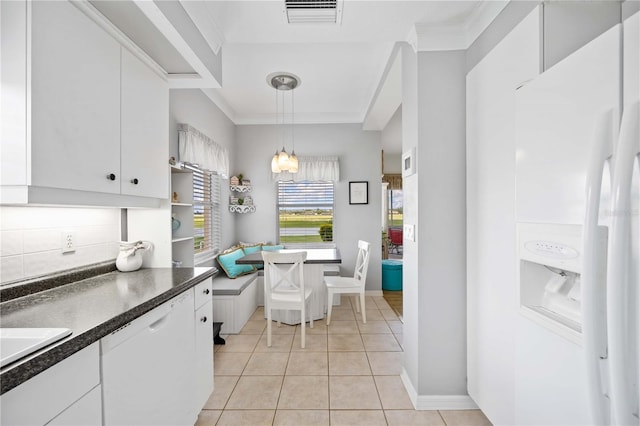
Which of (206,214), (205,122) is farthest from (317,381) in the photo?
(205,122)

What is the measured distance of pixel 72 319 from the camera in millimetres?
1049

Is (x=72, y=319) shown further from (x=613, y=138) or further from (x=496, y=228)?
(x=496, y=228)

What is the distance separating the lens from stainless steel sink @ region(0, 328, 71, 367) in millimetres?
829

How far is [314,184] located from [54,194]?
11.9ft

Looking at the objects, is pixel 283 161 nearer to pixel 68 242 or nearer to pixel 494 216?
pixel 68 242

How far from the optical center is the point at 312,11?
5.76ft

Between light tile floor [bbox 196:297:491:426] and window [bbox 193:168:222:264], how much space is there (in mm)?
1088

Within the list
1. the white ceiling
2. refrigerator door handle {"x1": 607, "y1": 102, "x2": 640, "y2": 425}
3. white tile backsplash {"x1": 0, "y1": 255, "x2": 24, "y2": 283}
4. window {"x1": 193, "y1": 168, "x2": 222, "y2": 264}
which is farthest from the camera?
window {"x1": 193, "y1": 168, "x2": 222, "y2": 264}

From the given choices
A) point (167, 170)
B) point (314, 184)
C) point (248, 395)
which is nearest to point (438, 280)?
point (248, 395)

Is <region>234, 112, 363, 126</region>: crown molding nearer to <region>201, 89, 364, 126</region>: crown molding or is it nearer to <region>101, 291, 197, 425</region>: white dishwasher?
<region>201, 89, 364, 126</region>: crown molding

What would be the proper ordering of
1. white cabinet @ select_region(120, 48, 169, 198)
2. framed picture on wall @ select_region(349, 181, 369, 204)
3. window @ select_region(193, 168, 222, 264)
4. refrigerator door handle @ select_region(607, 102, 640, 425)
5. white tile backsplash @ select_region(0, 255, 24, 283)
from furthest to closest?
framed picture on wall @ select_region(349, 181, 369, 204), window @ select_region(193, 168, 222, 264), white cabinet @ select_region(120, 48, 169, 198), white tile backsplash @ select_region(0, 255, 24, 283), refrigerator door handle @ select_region(607, 102, 640, 425)

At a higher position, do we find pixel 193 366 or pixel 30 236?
pixel 30 236

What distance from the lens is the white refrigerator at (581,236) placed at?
66cm

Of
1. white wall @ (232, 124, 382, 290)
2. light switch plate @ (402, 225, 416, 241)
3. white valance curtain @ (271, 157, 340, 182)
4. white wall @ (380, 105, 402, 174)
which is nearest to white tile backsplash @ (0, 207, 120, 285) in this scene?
light switch plate @ (402, 225, 416, 241)
